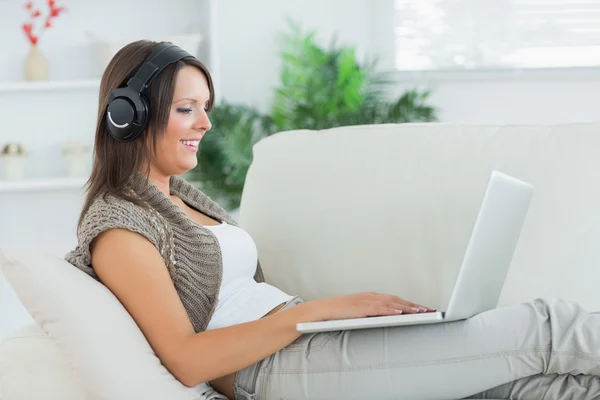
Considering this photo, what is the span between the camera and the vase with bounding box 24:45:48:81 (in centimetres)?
331

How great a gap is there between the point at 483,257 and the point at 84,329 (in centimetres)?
66

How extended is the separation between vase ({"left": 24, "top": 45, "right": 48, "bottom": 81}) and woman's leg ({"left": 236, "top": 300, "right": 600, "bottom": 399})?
2.25m

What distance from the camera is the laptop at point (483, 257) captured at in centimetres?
130

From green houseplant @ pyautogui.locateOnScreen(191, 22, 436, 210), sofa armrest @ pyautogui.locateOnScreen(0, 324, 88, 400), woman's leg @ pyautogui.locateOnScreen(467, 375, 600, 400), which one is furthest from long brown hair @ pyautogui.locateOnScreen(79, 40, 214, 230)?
green houseplant @ pyautogui.locateOnScreen(191, 22, 436, 210)

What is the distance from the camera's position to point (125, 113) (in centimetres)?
154

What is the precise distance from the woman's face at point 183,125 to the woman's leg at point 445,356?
0.49 metres

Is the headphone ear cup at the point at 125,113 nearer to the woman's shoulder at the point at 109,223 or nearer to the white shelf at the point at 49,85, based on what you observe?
the woman's shoulder at the point at 109,223

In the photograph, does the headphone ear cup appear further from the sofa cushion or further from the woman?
the sofa cushion

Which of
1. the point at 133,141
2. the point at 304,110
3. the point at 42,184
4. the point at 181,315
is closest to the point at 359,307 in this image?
the point at 181,315

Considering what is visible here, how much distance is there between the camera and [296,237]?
6.35 feet

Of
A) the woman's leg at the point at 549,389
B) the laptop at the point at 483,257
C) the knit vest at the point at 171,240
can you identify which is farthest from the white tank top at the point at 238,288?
the woman's leg at the point at 549,389

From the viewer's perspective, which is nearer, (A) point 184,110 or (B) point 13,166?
(A) point 184,110

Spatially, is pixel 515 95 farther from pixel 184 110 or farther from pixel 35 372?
pixel 35 372

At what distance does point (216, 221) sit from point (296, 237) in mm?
191
